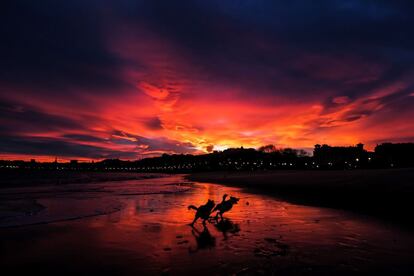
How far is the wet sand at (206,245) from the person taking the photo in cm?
680

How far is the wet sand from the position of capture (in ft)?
22.3

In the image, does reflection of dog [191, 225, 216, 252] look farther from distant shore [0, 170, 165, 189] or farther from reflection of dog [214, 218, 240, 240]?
distant shore [0, 170, 165, 189]

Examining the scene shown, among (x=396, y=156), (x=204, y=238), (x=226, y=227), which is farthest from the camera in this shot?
(x=396, y=156)

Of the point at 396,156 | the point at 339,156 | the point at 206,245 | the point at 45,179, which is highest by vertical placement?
the point at 339,156

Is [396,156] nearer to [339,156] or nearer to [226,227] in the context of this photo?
[339,156]

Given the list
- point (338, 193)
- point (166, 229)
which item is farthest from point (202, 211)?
point (338, 193)

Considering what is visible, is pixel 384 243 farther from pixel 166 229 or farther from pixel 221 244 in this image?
pixel 166 229

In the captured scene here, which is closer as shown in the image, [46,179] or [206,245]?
[206,245]

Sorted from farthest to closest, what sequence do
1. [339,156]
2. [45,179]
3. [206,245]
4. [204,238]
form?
[339,156] < [45,179] < [204,238] < [206,245]

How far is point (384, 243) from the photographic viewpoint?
884cm

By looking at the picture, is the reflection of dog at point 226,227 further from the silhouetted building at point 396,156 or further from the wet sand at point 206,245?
the silhouetted building at point 396,156

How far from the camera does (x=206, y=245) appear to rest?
877 centimetres

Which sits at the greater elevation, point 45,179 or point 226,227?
point 45,179

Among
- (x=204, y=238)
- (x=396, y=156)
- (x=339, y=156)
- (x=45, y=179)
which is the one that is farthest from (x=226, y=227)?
(x=339, y=156)
